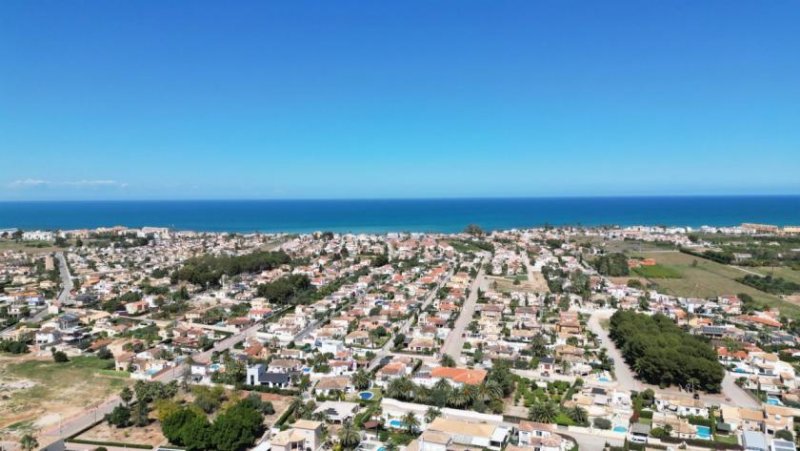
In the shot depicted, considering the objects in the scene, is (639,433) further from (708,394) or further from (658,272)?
(658,272)

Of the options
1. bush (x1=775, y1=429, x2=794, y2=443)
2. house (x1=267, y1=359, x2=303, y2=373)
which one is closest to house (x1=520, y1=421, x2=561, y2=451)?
bush (x1=775, y1=429, x2=794, y2=443)

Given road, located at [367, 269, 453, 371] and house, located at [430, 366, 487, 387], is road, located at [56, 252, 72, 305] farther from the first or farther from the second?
house, located at [430, 366, 487, 387]

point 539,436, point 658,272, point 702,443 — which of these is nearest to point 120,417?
point 539,436

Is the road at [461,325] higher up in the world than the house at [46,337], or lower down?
lower down

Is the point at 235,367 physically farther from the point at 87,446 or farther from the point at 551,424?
the point at 551,424

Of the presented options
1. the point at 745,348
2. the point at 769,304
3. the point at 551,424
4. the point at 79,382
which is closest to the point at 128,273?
the point at 79,382

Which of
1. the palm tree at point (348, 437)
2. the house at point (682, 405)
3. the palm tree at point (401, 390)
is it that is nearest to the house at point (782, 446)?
the house at point (682, 405)

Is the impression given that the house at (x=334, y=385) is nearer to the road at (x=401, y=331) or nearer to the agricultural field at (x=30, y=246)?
the road at (x=401, y=331)
